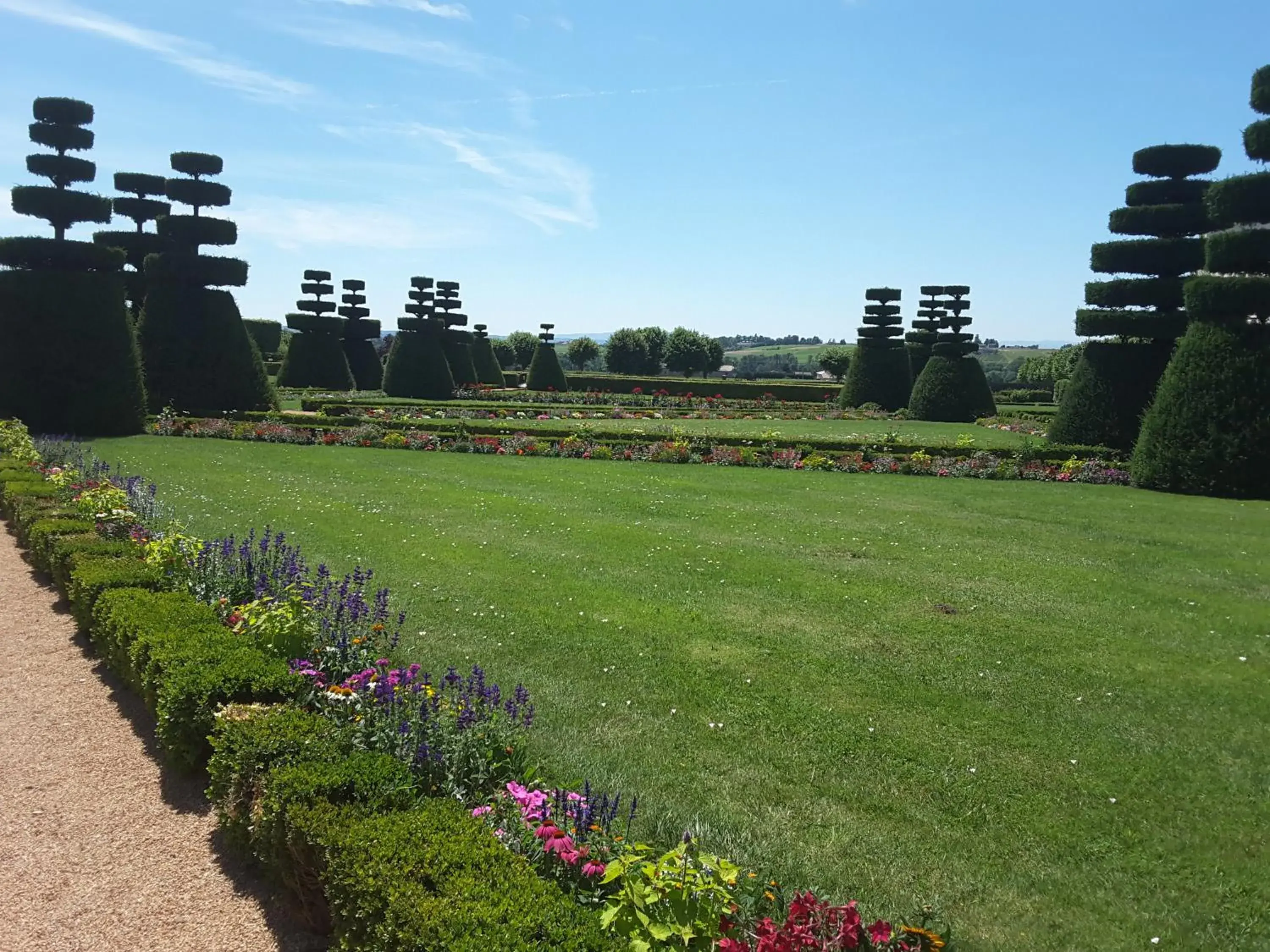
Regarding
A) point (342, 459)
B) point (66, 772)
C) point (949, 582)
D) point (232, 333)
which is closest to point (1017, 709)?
point (949, 582)

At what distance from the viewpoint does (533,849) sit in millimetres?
3395

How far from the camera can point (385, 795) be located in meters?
3.63

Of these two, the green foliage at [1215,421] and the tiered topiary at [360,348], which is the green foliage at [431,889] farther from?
the tiered topiary at [360,348]

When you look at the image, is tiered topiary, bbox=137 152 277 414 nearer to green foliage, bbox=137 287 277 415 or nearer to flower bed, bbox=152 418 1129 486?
green foliage, bbox=137 287 277 415

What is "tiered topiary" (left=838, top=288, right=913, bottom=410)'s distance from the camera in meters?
38.0

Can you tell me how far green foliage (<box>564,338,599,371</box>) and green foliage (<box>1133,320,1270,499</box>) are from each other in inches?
2526

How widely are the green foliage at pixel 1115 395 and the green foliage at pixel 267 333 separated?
1950 inches

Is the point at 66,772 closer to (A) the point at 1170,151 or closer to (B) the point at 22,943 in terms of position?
(B) the point at 22,943

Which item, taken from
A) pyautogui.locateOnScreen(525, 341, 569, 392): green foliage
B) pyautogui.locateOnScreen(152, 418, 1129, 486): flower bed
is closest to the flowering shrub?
pyautogui.locateOnScreen(152, 418, 1129, 486): flower bed

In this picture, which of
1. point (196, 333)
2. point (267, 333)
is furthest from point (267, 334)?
point (196, 333)

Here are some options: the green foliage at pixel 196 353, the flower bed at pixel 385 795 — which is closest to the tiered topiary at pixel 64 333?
the green foliage at pixel 196 353

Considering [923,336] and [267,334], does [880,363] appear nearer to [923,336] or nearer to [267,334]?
[923,336]

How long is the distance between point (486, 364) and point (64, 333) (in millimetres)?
29202

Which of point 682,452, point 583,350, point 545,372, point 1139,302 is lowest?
point 682,452
